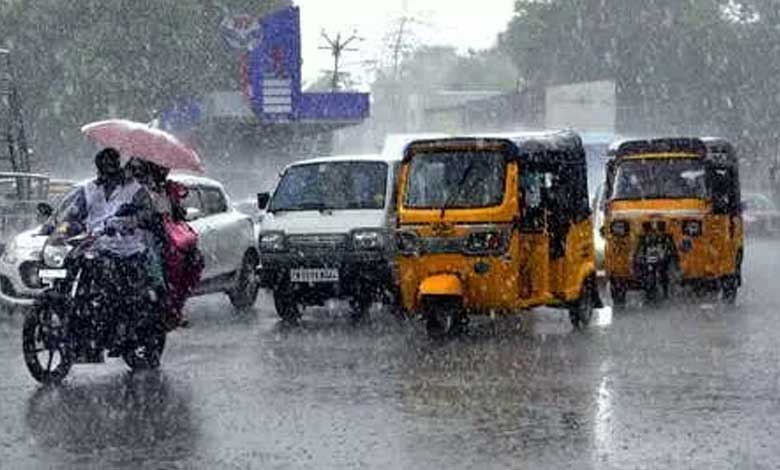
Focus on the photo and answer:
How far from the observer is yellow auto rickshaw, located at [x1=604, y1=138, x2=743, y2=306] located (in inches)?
703

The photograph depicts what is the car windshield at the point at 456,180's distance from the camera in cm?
1376

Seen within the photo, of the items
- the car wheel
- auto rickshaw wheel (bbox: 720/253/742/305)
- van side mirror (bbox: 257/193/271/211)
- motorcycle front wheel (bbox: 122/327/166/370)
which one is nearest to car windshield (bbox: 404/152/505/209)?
van side mirror (bbox: 257/193/271/211)

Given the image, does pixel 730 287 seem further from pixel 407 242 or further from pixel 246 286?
pixel 407 242

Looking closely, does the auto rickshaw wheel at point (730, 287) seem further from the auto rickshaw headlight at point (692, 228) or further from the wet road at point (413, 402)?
the wet road at point (413, 402)

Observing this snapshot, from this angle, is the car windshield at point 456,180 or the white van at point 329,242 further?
the white van at point 329,242

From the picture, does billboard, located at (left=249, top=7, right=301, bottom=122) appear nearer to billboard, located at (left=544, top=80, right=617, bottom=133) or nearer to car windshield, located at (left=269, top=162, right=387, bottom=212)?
billboard, located at (left=544, top=80, right=617, bottom=133)

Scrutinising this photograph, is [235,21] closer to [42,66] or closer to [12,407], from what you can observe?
[42,66]

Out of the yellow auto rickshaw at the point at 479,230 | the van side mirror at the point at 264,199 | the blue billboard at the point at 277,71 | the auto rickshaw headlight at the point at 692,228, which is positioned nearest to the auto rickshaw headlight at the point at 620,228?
the auto rickshaw headlight at the point at 692,228

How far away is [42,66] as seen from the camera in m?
48.6

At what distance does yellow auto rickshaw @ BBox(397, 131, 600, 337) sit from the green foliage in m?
33.7

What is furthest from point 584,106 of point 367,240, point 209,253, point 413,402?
point 413,402

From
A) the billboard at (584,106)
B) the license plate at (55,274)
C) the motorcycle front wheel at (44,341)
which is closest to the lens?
the motorcycle front wheel at (44,341)

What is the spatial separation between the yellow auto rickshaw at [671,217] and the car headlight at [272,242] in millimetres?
4673

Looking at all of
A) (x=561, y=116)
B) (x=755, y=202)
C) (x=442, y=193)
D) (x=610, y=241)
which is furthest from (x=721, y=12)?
(x=442, y=193)
